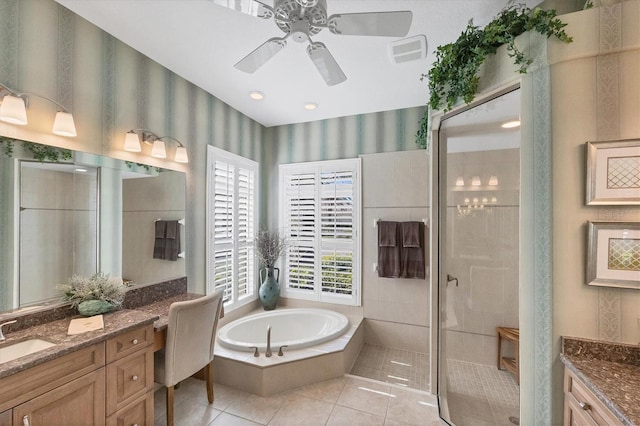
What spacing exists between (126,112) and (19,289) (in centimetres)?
138

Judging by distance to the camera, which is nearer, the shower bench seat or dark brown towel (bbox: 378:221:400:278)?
Result: the shower bench seat

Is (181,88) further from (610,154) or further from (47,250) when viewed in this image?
(610,154)

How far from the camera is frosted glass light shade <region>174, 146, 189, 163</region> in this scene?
8.32 ft

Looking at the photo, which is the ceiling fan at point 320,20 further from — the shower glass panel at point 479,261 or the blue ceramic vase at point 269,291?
the blue ceramic vase at point 269,291

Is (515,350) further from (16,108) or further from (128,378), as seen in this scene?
(16,108)

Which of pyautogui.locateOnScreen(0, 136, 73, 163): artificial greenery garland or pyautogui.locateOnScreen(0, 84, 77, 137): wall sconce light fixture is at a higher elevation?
pyautogui.locateOnScreen(0, 84, 77, 137): wall sconce light fixture

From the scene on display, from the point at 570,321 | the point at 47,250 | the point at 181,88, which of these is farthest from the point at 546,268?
the point at 181,88

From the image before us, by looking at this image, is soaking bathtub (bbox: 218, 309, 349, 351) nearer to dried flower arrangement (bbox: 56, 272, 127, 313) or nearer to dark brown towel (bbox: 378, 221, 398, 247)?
dark brown towel (bbox: 378, 221, 398, 247)

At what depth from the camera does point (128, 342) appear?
1.59m

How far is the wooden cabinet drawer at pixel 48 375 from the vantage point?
3.61ft

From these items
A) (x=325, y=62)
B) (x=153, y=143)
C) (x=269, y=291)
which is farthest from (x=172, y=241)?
(x=325, y=62)

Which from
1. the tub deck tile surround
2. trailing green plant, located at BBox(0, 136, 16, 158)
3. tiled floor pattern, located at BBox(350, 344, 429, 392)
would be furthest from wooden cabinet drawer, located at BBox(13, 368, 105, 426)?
tiled floor pattern, located at BBox(350, 344, 429, 392)

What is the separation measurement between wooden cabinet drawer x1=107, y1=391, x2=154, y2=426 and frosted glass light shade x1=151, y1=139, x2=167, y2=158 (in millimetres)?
1757

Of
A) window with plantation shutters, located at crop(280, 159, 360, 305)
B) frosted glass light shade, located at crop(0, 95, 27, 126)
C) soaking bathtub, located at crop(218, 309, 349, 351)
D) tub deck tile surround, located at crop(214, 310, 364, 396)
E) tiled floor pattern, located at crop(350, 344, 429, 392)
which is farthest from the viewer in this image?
window with plantation shutters, located at crop(280, 159, 360, 305)
